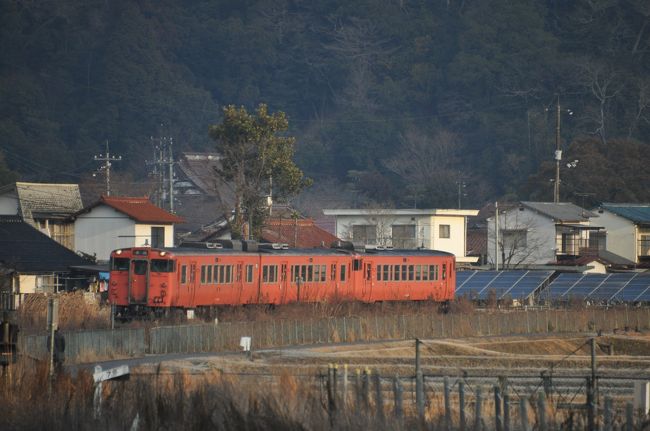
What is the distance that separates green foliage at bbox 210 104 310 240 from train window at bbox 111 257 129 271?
17959mm

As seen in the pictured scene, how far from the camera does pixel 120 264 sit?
130 ft

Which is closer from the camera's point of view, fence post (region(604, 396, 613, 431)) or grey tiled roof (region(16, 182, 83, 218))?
fence post (region(604, 396, 613, 431))

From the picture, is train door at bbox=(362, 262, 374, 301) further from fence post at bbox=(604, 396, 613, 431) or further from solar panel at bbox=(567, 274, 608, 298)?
fence post at bbox=(604, 396, 613, 431)

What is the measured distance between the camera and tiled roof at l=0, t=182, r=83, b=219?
188 feet

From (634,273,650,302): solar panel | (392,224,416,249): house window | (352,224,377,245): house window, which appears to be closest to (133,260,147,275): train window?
(634,273,650,302): solar panel

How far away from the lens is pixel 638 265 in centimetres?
6731

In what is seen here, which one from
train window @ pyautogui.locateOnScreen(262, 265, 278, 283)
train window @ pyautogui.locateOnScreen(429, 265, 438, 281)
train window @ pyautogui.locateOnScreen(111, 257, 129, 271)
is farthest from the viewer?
train window @ pyautogui.locateOnScreen(429, 265, 438, 281)

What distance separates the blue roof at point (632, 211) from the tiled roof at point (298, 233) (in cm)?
1514

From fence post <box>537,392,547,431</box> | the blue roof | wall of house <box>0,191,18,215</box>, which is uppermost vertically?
the blue roof

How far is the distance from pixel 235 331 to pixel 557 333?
479 inches

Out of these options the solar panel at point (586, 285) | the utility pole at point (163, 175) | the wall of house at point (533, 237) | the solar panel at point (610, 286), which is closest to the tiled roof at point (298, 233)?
the wall of house at point (533, 237)

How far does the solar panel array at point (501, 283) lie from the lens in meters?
51.6

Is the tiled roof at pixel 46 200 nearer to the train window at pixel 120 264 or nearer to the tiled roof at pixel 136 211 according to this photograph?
the tiled roof at pixel 136 211

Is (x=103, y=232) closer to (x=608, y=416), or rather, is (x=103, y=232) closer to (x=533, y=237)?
(x=533, y=237)
